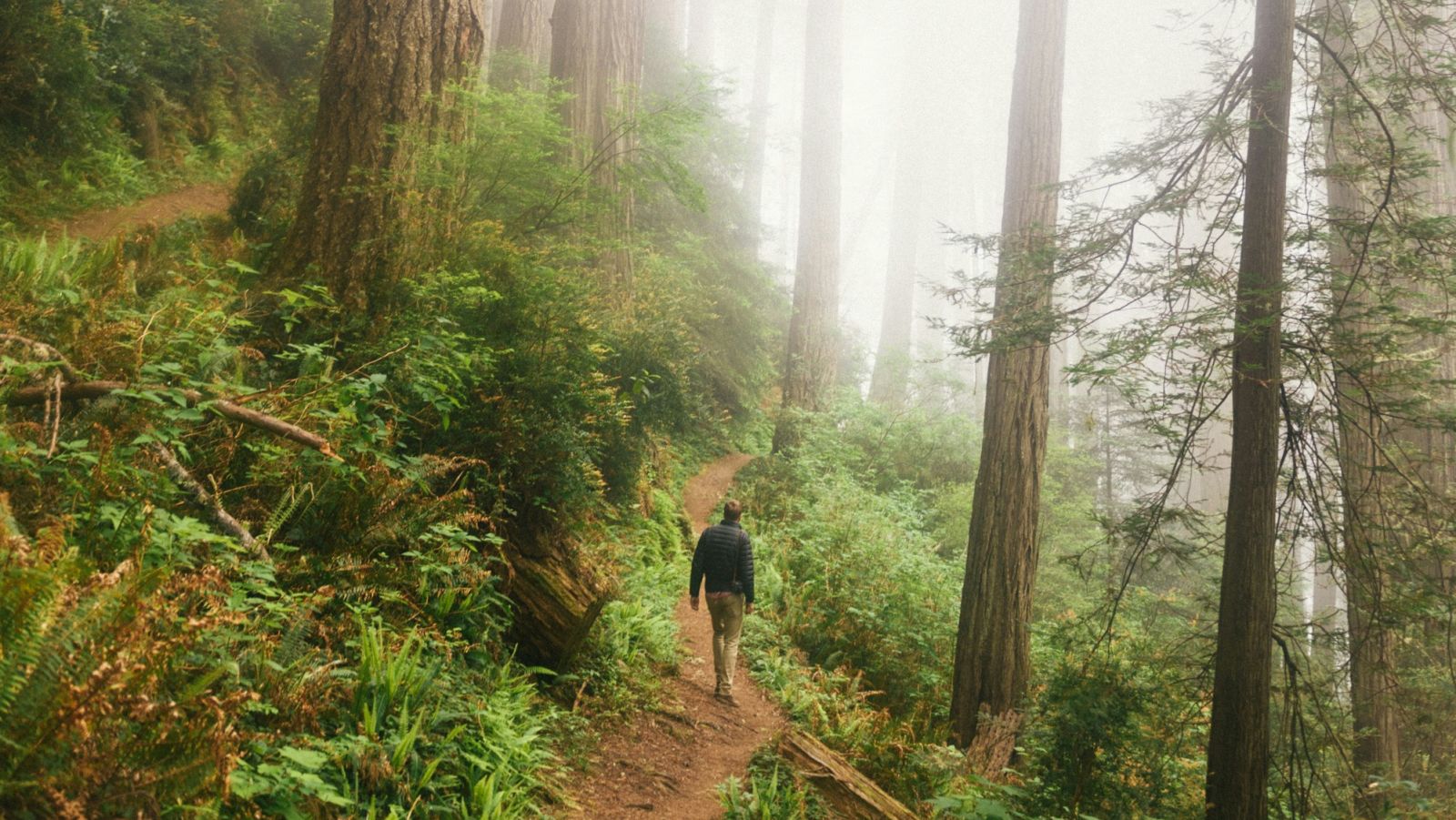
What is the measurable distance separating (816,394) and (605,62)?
8205 millimetres

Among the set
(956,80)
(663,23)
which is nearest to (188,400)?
(663,23)

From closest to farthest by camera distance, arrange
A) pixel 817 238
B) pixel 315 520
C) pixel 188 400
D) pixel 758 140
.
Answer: pixel 188 400 → pixel 315 520 → pixel 817 238 → pixel 758 140

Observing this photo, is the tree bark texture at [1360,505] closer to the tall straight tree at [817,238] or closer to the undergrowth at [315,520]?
the undergrowth at [315,520]

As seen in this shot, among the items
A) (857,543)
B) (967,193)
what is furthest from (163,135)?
(967,193)

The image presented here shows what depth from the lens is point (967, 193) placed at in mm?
45406

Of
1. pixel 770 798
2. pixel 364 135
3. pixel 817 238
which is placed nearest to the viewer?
pixel 770 798

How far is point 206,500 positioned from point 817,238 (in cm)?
1571

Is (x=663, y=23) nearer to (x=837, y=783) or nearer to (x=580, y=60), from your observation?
(x=580, y=60)

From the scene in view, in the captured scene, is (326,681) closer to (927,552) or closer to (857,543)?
(857,543)

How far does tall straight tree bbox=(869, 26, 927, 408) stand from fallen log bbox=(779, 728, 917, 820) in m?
15.2

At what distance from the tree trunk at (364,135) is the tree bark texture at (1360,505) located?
→ 629cm

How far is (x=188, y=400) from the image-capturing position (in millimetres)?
3512

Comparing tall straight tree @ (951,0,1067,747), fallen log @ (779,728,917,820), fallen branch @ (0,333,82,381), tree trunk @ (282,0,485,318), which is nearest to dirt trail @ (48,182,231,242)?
tree trunk @ (282,0,485,318)

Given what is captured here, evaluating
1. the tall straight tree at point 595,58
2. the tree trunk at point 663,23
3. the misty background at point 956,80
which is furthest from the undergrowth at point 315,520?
the misty background at point 956,80
